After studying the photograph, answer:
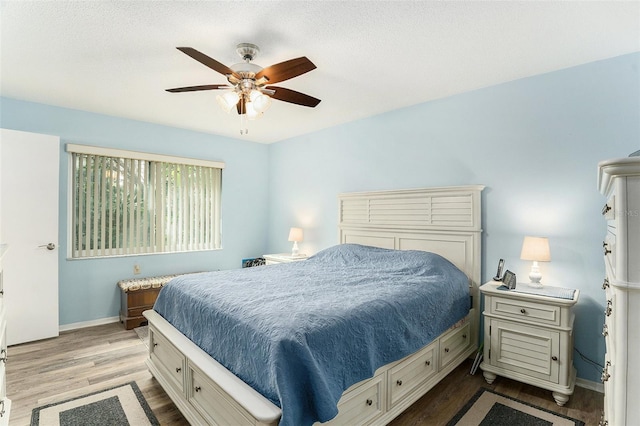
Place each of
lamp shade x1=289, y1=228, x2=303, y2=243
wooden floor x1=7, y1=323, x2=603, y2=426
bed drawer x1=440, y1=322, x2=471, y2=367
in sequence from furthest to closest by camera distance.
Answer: lamp shade x1=289, y1=228, x2=303, y2=243
bed drawer x1=440, y1=322, x2=471, y2=367
wooden floor x1=7, y1=323, x2=603, y2=426

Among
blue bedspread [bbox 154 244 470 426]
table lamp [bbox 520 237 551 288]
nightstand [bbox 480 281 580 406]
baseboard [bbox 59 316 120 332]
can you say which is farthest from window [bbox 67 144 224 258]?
table lamp [bbox 520 237 551 288]

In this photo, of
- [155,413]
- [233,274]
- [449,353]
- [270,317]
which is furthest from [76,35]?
[449,353]

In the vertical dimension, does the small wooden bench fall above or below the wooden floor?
above

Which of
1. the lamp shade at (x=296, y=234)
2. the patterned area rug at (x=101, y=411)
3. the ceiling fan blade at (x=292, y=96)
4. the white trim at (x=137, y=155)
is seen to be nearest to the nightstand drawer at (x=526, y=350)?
the ceiling fan blade at (x=292, y=96)

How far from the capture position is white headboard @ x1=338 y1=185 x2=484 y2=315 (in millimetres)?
3029

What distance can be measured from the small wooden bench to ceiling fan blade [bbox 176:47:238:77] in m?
2.91

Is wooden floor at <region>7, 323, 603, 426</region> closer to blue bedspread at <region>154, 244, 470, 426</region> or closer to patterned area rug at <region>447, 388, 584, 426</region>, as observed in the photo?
patterned area rug at <region>447, 388, 584, 426</region>

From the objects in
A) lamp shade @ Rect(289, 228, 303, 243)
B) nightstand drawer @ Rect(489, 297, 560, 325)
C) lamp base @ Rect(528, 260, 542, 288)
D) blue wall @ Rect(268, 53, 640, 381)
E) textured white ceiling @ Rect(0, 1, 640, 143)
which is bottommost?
nightstand drawer @ Rect(489, 297, 560, 325)

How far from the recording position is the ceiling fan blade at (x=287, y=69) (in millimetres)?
2014

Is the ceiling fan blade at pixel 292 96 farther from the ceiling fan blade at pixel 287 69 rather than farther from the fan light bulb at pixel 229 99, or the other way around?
the fan light bulb at pixel 229 99

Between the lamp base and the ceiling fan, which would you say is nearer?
the ceiling fan

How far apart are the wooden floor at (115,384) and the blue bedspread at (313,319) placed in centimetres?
48

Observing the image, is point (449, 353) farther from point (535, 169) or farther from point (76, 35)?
point (76, 35)

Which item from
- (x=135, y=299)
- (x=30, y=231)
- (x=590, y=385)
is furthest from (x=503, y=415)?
(x=30, y=231)
